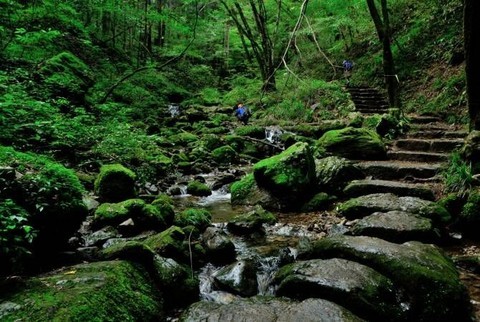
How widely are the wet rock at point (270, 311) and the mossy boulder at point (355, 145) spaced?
649 cm

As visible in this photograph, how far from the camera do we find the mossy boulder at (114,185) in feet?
23.6

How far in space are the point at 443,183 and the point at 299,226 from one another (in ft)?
10.2

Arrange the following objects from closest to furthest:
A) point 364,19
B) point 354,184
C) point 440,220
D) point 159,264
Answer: point 159,264 < point 440,220 < point 354,184 < point 364,19

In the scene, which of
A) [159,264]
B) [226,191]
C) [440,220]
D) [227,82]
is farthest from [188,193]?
[227,82]

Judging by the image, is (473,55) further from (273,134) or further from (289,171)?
(273,134)

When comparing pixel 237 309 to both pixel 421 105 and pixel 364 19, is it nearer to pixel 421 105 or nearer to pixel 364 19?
pixel 421 105

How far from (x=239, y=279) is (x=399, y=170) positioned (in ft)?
17.4

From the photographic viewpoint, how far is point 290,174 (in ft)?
24.5

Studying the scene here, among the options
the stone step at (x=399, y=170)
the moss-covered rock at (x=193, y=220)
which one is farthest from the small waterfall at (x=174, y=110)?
the moss-covered rock at (x=193, y=220)

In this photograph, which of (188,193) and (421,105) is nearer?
(188,193)

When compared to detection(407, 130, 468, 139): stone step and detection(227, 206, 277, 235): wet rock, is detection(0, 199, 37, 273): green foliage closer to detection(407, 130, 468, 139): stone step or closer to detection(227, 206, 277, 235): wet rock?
detection(227, 206, 277, 235): wet rock

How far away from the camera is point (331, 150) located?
9695mm

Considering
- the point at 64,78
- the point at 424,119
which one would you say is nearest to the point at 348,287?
the point at 64,78

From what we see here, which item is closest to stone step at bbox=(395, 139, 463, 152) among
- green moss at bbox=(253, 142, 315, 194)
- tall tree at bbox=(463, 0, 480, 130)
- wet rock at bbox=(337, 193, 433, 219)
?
tall tree at bbox=(463, 0, 480, 130)
